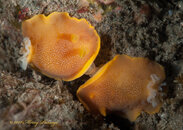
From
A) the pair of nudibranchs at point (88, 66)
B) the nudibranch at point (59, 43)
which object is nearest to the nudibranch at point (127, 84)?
the pair of nudibranchs at point (88, 66)

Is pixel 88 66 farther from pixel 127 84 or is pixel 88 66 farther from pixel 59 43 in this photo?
pixel 127 84

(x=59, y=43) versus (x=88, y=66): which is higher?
A: (x=59, y=43)

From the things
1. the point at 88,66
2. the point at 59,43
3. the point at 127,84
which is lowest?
the point at 127,84

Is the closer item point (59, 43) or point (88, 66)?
point (59, 43)

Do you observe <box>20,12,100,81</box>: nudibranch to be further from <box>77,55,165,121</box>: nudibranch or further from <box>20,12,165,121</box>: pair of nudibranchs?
<box>77,55,165,121</box>: nudibranch

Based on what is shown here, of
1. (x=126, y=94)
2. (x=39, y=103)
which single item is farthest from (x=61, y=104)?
(x=126, y=94)

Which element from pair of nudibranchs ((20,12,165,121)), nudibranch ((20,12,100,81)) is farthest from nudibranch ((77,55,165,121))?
nudibranch ((20,12,100,81))

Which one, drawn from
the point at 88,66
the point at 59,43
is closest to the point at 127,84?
the point at 88,66
